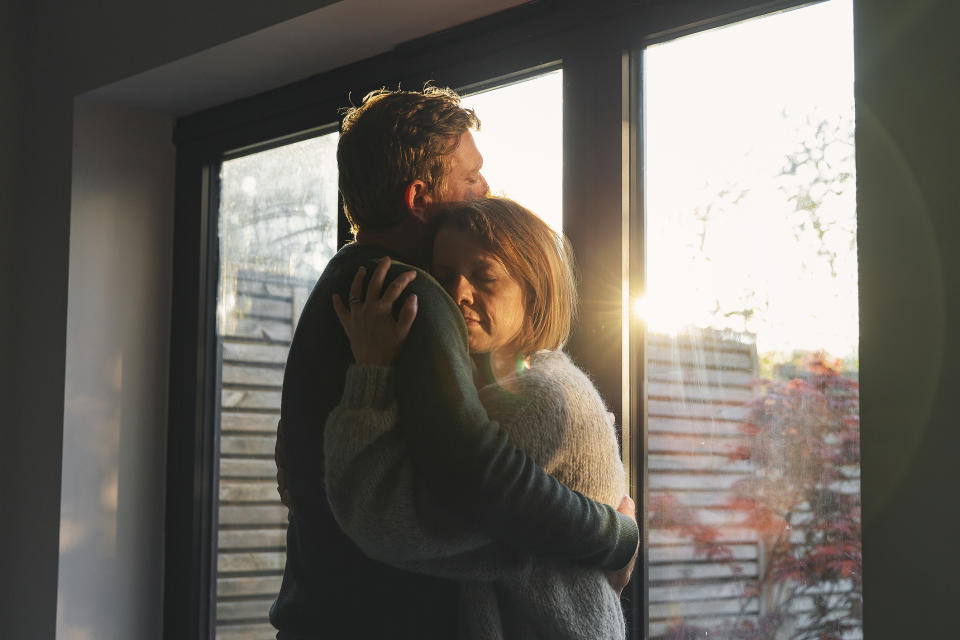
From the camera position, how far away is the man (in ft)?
3.61

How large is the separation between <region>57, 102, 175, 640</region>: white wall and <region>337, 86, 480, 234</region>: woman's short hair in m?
1.47

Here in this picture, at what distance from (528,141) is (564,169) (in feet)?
0.45

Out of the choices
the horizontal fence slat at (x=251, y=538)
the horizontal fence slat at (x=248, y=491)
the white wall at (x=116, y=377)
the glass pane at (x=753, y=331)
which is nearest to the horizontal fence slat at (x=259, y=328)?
the white wall at (x=116, y=377)

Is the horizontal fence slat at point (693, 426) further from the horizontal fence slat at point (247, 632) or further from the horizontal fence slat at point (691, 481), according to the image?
the horizontal fence slat at point (247, 632)

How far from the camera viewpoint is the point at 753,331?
5.01 feet

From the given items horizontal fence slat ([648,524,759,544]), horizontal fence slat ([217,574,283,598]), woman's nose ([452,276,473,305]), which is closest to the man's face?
woman's nose ([452,276,473,305])

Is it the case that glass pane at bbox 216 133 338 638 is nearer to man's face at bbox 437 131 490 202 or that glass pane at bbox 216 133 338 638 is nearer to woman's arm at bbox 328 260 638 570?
man's face at bbox 437 131 490 202

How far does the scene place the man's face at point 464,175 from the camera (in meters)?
1.32

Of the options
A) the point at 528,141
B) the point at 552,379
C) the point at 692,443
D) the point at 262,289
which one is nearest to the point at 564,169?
the point at 528,141

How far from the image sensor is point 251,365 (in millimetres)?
2500

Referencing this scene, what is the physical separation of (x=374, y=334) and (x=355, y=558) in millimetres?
292

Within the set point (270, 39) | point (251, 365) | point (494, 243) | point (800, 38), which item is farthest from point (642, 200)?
point (251, 365)

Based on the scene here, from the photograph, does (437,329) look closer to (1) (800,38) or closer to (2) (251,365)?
(1) (800,38)

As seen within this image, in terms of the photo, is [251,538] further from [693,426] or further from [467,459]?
[467,459]
